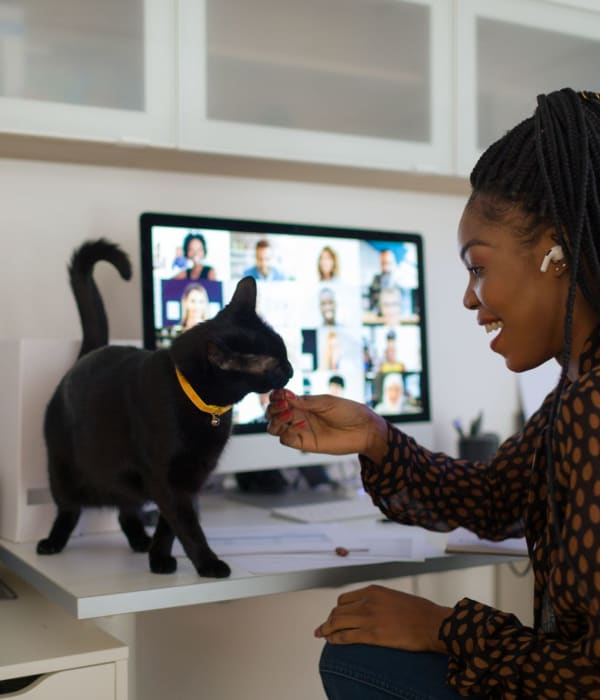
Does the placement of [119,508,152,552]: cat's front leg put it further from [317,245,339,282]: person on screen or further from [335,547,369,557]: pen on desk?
[317,245,339,282]: person on screen

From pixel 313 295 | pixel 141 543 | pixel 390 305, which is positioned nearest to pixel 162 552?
pixel 141 543

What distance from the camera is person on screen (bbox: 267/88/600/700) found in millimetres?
697

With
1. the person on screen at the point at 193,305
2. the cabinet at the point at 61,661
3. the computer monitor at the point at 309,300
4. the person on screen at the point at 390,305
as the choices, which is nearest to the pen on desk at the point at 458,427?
the computer monitor at the point at 309,300

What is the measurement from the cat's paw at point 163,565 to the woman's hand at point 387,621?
180mm

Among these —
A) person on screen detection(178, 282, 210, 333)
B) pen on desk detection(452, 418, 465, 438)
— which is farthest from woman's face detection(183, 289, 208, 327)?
pen on desk detection(452, 418, 465, 438)

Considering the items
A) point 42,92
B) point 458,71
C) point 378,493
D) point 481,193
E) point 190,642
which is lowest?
point 190,642

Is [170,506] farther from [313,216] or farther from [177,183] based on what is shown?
[313,216]

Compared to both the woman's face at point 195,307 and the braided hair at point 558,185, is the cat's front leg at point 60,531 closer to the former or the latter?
the woman's face at point 195,307

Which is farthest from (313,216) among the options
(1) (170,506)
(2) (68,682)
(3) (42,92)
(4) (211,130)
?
(2) (68,682)

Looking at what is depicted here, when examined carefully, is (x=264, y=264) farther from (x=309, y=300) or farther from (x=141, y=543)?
(x=141, y=543)

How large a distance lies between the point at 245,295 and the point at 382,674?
430 millimetres

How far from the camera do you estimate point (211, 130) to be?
1383 mm

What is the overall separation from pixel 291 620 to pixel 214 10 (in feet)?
3.71

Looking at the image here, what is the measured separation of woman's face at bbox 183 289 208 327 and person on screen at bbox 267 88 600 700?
1.74 feet
